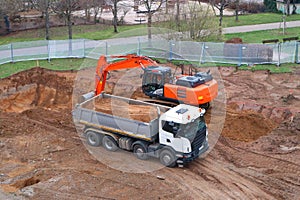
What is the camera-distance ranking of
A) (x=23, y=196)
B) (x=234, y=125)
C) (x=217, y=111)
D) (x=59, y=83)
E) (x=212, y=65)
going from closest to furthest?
(x=23, y=196)
(x=234, y=125)
(x=217, y=111)
(x=59, y=83)
(x=212, y=65)

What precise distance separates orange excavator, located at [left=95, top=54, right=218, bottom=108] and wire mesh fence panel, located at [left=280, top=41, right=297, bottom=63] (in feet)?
36.6

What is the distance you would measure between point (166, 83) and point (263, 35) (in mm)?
21391

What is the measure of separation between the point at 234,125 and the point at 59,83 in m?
11.2

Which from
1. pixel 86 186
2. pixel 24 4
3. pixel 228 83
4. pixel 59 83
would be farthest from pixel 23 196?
pixel 24 4

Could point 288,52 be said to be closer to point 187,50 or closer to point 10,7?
point 187,50

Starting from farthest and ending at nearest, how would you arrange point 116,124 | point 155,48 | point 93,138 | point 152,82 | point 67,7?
point 67,7
point 155,48
point 152,82
point 93,138
point 116,124

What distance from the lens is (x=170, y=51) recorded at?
31594mm

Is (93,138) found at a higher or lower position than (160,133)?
lower

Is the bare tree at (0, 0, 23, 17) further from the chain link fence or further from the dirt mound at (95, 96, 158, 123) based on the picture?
the dirt mound at (95, 96, 158, 123)

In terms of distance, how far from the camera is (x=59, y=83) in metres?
26.6

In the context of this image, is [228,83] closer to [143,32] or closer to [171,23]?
[171,23]

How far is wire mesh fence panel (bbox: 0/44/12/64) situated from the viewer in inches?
1190

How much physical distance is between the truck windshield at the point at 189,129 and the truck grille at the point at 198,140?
19 cm

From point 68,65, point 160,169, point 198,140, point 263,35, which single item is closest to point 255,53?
point 263,35
